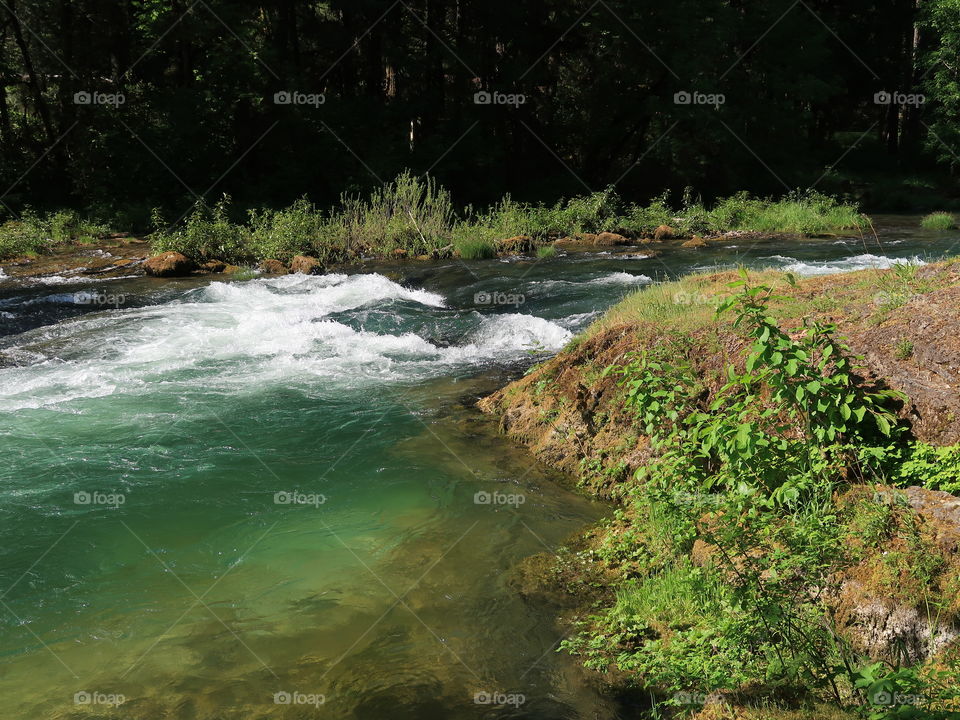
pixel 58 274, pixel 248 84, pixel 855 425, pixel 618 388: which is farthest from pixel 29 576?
pixel 248 84

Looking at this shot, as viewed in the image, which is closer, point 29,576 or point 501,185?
point 29,576

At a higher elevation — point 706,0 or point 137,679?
point 706,0

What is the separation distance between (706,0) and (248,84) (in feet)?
55.9

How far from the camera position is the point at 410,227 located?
65.9 feet

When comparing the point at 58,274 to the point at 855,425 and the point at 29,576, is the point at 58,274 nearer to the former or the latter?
the point at 29,576

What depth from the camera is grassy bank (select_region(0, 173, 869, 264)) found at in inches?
762

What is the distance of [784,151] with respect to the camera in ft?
106
